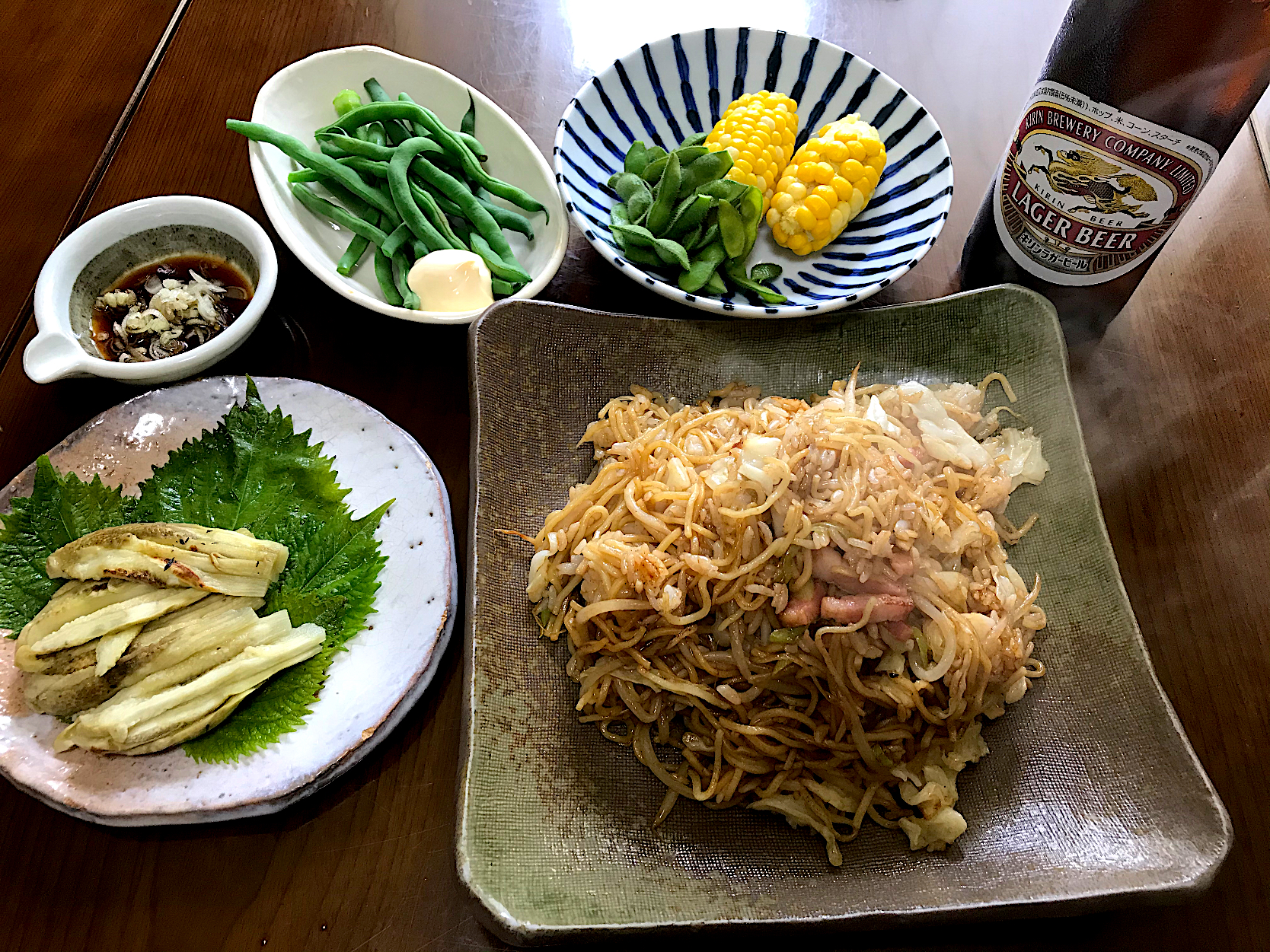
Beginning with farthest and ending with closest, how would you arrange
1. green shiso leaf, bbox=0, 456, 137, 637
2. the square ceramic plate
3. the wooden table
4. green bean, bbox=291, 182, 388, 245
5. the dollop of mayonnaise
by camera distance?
green bean, bbox=291, 182, 388, 245, the dollop of mayonnaise, green shiso leaf, bbox=0, 456, 137, 637, the wooden table, the square ceramic plate

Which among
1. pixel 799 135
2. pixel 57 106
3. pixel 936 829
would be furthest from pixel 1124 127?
pixel 57 106

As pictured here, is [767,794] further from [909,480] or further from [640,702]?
[909,480]

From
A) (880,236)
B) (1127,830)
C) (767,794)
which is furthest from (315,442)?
(1127,830)

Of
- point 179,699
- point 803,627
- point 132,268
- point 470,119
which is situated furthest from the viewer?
point 470,119

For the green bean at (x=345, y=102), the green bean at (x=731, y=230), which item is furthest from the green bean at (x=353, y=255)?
the green bean at (x=731, y=230)

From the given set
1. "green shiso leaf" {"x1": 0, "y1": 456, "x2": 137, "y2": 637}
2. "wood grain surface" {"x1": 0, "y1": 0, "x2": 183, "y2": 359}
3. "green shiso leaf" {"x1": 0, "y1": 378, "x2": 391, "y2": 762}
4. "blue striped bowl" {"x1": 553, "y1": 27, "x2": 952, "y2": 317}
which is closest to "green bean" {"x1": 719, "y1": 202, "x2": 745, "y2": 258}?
"blue striped bowl" {"x1": 553, "y1": 27, "x2": 952, "y2": 317}

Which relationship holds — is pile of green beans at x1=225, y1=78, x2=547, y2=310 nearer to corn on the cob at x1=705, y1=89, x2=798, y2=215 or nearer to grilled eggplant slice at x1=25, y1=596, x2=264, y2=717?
corn on the cob at x1=705, y1=89, x2=798, y2=215

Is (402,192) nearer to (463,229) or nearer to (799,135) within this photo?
(463,229)
